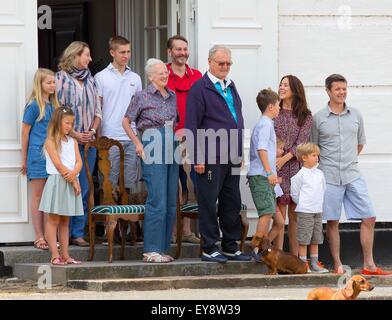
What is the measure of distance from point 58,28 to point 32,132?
5002 millimetres

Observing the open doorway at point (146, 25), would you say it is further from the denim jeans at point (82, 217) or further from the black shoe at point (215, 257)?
the black shoe at point (215, 257)

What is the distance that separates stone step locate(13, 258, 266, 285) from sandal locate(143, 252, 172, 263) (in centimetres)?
7

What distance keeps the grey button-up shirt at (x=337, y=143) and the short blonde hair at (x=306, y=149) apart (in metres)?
0.31

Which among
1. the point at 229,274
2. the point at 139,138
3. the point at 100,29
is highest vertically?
the point at 100,29

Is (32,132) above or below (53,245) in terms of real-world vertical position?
above

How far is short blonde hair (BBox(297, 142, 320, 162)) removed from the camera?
41.7 ft

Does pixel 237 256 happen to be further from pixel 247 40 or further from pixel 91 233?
pixel 247 40

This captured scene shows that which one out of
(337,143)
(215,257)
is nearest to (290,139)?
(337,143)

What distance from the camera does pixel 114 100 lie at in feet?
43.5
